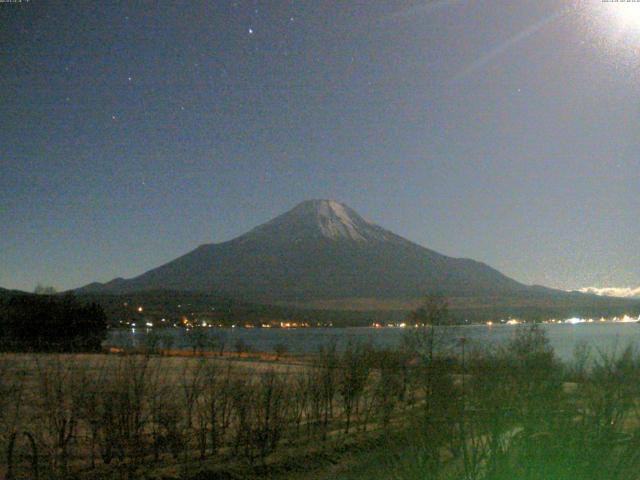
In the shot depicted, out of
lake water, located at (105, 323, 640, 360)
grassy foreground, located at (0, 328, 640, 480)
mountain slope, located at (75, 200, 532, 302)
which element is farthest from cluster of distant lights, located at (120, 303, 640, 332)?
grassy foreground, located at (0, 328, 640, 480)

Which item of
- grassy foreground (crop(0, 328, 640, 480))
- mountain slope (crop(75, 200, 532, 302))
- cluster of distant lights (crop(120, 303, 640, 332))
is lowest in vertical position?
grassy foreground (crop(0, 328, 640, 480))

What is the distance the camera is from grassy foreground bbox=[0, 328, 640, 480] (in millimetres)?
4914

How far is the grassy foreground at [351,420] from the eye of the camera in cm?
491

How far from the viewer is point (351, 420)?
20484 mm

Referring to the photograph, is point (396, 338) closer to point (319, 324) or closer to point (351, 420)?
point (351, 420)

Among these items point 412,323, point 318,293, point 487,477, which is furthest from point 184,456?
point 318,293

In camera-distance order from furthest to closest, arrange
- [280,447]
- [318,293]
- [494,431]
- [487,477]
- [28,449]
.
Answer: [318,293] → [280,447] → [28,449] → [494,431] → [487,477]

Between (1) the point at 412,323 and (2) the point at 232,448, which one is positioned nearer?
(2) the point at 232,448

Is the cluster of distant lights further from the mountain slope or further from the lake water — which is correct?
the mountain slope

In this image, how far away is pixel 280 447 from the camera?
15.8m

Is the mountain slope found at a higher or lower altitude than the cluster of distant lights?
higher

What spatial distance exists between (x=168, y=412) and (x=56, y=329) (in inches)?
1331

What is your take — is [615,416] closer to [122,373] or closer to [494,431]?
[494,431]

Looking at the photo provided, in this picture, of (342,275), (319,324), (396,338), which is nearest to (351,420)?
(396,338)
